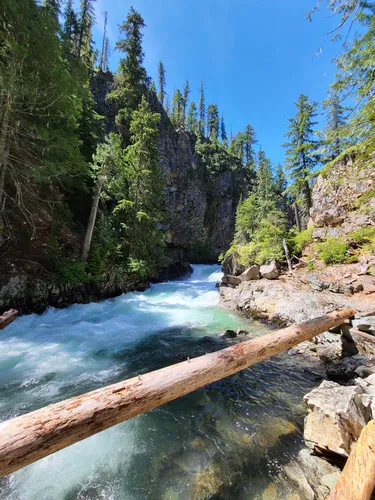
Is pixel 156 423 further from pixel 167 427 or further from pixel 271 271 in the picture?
pixel 271 271

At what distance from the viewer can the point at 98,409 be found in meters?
2.08

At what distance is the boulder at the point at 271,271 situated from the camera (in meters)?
13.7

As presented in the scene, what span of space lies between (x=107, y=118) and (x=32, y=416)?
1245 inches

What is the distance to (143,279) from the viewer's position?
57.7 ft

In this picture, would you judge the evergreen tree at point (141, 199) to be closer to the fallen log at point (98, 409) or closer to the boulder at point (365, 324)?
the boulder at point (365, 324)

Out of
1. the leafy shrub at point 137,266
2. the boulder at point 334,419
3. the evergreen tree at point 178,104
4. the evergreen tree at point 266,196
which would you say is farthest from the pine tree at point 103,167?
the evergreen tree at point 178,104

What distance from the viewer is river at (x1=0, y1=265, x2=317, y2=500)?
8.73ft

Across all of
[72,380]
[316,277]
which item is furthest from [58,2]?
[316,277]

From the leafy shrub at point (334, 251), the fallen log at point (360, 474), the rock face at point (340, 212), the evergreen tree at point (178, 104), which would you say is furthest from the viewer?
the evergreen tree at point (178, 104)

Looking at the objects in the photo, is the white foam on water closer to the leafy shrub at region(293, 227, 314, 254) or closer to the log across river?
the log across river

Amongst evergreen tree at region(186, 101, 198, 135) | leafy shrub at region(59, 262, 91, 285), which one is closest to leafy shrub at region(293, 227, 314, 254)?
leafy shrub at region(59, 262, 91, 285)

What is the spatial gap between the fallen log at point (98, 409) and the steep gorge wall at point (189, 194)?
23429mm

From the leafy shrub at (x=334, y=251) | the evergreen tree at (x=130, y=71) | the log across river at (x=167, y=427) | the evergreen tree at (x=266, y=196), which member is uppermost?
the evergreen tree at (x=130, y=71)

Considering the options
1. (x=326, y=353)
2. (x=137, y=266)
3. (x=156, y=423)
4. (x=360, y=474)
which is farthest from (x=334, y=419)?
(x=137, y=266)
